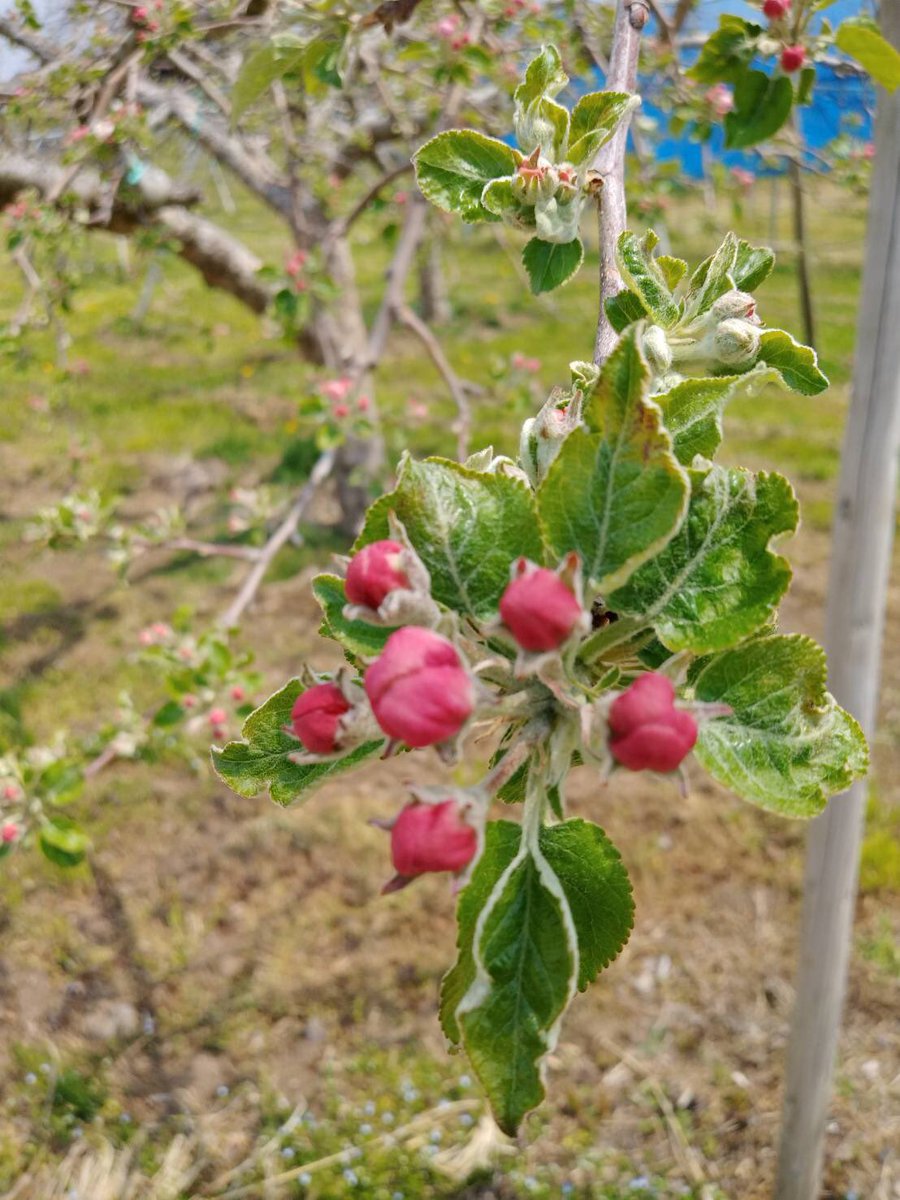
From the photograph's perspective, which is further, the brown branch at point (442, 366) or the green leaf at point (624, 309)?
the brown branch at point (442, 366)

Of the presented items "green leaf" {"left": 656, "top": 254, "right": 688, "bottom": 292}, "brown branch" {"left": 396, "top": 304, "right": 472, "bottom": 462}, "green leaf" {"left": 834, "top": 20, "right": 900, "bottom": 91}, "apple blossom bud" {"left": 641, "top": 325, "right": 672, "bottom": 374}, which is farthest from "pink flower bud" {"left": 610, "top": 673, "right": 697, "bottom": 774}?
"brown branch" {"left": 396, "top": 304, "right": 472, "bottom": 462}

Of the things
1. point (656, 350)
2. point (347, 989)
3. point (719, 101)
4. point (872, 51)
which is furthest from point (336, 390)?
point (656, 350)

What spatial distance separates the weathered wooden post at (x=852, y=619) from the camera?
54.2 inches

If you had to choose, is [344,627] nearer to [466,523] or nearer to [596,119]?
[466,523]

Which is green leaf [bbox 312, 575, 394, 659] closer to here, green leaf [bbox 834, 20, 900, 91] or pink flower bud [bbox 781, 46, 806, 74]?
green leaf [bbox 834, 20, 900, 91]

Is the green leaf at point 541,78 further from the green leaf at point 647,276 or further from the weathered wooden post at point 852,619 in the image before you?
the weathered wooden post at point 852,619

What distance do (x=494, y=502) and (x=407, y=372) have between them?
20.3 ft

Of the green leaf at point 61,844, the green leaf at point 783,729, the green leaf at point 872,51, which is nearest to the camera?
the green leaf at point 783,729

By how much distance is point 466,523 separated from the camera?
540 mm

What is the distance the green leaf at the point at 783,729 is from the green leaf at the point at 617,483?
0.34ft

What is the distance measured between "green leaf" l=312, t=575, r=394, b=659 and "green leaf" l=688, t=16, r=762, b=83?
1008mm

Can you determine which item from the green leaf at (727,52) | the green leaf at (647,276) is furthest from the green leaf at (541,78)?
the green leaf at (727,52)

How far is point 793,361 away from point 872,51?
464mm

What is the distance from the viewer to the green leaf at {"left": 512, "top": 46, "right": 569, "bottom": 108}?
71 centimetres
